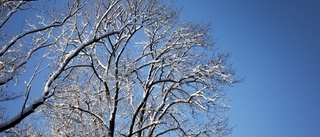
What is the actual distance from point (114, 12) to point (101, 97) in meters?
3.47

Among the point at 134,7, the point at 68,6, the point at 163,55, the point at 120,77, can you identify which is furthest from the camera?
the point at 163,55

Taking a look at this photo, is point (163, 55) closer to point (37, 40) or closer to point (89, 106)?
point (89, 106)

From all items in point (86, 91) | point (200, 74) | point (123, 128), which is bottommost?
point (123, 128)

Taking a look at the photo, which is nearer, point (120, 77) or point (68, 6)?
point (68, 6)

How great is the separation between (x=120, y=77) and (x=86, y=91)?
165 cm

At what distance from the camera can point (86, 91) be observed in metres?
13.7

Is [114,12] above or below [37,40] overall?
above

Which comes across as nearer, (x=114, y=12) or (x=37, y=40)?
(x=37, y=40)

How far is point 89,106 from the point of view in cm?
1385

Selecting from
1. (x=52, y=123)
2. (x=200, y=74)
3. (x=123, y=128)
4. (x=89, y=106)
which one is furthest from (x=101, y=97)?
(x=200, y=74)

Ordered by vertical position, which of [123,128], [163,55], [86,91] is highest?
[163,55]

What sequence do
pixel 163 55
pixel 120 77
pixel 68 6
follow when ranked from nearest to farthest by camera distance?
pixel 68 6, pixel 120 77, pixel 163 55

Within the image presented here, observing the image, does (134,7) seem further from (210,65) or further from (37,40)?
(37,40)

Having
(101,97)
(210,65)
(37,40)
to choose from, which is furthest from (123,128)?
(37,40)
